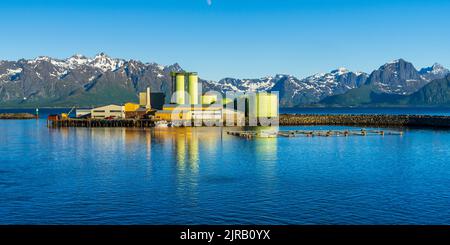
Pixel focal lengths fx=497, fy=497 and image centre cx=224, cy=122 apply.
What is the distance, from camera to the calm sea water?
108 ft

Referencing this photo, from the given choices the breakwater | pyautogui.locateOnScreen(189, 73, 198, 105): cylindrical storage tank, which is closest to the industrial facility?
pyautogui.locateOnScreen(189, 73, 198, 105): cylindrical storage tank

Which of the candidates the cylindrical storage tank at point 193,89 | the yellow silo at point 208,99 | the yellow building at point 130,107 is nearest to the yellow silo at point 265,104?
the yellow silo at point 208,99

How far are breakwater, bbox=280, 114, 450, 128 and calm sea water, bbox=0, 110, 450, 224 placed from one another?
2925 inches

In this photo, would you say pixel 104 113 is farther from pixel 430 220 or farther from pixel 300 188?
pixel 430 220

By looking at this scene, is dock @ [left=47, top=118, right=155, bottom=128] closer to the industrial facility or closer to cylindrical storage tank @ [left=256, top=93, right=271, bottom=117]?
the industrial facility

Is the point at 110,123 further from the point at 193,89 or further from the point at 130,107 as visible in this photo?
the point at 193,89

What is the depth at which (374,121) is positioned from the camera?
527ft

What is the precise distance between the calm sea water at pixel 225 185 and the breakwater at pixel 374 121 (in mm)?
74299

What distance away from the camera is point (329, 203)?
36531 millimetres

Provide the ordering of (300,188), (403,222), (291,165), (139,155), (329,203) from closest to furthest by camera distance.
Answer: (403,222) → (329,203) → (300,188) → (291,165) → (139,155)

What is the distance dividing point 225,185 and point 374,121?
126018 mm
